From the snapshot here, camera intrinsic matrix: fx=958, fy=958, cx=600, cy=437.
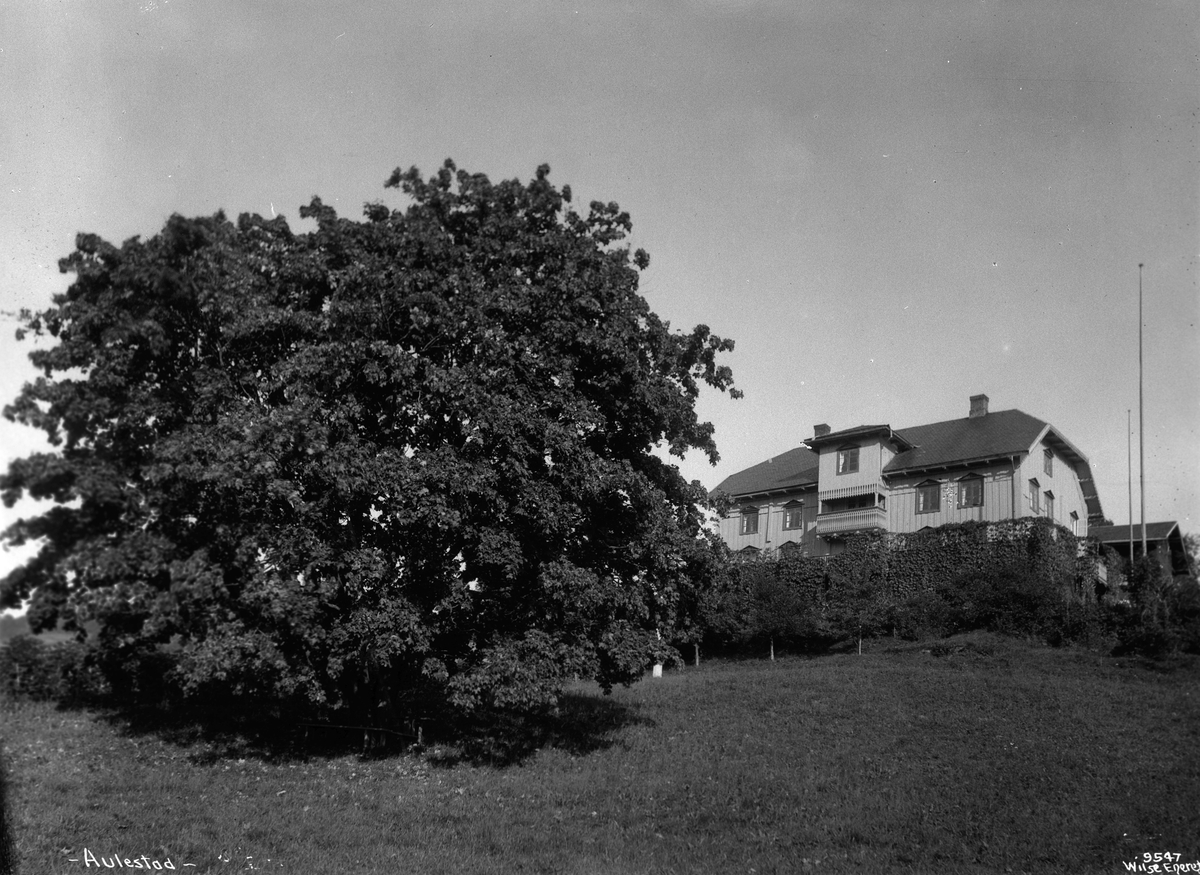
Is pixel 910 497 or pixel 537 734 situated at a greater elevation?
pixel 910 497

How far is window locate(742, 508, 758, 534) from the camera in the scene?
4325 cm

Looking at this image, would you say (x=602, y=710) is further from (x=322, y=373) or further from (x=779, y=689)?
(x=322, y=373)

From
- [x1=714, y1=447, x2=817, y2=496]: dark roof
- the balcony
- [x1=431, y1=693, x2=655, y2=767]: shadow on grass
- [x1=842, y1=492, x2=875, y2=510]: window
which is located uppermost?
[x1=714, y1=447, x2=817, y2=496]: dark roof

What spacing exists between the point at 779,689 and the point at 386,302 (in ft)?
47.8

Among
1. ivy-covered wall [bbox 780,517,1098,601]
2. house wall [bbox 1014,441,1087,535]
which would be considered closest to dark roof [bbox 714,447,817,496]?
ivy-covered wall [bbox 780,517,1098,601]

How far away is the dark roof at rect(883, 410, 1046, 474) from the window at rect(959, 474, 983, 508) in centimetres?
77

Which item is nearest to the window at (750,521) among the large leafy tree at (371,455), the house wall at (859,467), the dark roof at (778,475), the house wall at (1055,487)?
the dark roof at (778,475)

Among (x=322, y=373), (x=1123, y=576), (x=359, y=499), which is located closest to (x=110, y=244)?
(x=322, y=373)

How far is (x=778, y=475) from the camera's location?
44.2 meters

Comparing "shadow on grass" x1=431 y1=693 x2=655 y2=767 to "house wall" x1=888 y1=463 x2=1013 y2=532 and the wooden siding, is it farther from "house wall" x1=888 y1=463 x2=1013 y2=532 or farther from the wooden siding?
"house wall" x1=888 y1=463 x2=1013 y2=532

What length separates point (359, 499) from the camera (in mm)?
15484

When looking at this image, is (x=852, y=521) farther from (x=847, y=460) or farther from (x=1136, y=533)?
(x=1136, y=533)

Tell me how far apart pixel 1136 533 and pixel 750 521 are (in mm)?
16088

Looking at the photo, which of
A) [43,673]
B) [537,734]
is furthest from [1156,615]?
[43,673]
